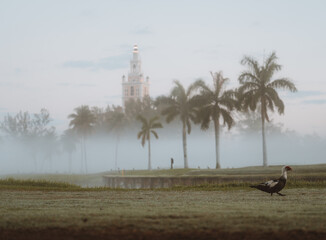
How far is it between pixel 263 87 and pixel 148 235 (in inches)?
1780

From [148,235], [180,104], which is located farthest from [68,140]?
[148,235]

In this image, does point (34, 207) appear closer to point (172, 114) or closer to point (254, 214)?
point (254, 214)

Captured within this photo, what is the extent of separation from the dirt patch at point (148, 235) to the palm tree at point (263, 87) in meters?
43.4

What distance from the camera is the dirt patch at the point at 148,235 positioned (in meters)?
8.92

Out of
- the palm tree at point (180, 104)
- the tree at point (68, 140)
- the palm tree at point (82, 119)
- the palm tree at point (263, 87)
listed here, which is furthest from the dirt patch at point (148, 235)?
the tree at point (68, 140)

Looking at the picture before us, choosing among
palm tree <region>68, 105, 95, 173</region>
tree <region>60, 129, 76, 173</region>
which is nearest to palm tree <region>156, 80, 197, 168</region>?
palm tree <region>68, 105, 95, 173</region>

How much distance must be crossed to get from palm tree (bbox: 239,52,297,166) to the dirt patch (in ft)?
142

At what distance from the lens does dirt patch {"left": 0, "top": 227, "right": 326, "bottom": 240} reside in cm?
892

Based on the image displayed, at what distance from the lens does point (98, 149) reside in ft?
581

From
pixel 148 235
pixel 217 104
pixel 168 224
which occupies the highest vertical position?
pixel 217 104

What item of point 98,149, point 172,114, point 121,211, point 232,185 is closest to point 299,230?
point 121,211

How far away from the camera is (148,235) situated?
9.04 m

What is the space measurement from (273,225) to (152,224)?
2757mm

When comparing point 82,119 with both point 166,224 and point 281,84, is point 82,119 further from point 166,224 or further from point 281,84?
point 166,224
